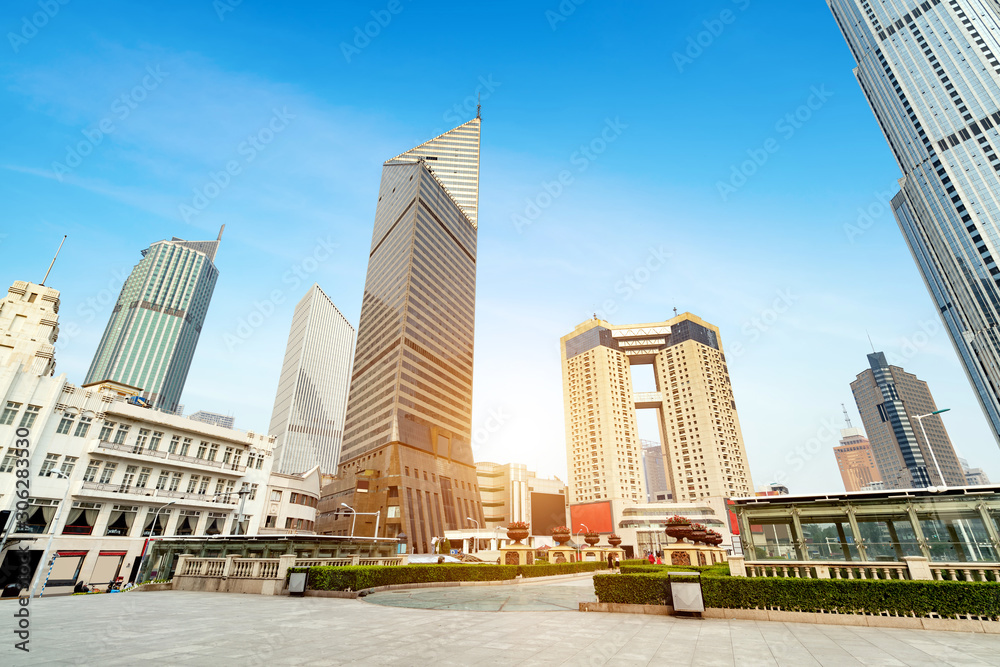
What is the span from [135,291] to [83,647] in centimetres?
23355

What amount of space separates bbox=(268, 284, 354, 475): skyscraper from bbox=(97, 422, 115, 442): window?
12585cm

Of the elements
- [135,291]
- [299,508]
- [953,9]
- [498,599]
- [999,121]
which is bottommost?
[498,599]

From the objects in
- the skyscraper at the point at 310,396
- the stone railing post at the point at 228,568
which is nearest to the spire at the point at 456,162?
the skyscraper at the point at 310,396

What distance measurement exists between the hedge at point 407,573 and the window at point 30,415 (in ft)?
127

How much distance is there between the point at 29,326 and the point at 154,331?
167 meters

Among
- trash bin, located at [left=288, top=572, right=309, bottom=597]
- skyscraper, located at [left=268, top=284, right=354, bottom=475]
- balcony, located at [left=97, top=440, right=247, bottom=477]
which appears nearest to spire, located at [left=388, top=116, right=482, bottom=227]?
skyscraper, located at [left=268, top=284, right=354, bottom=475]

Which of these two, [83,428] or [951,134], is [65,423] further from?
[951,134]

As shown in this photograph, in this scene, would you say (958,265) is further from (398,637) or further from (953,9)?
(398,637)

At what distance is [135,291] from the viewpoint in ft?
613

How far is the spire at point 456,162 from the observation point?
154 metres

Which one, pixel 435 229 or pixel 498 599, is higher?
pixel 435 229

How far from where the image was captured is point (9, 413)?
1503 inches

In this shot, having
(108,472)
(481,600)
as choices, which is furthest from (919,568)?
(108,472)

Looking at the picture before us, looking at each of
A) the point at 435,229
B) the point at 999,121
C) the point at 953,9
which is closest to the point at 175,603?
the point at 435,229
